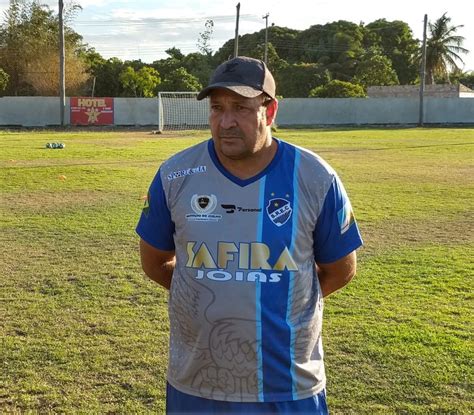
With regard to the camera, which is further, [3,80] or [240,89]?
[3,80]

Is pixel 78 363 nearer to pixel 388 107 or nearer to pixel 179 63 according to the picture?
pixel 388 107

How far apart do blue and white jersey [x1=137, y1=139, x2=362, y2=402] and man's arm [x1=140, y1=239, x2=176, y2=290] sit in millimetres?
260

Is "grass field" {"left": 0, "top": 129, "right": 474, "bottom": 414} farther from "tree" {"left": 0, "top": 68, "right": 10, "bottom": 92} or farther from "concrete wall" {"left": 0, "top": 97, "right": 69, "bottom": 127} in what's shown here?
"tree" {"left": 0, "top": 68, "right": 10, "bottom": 92}

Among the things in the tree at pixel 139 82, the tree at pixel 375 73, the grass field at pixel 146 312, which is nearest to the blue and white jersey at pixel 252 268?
the grass field at pixel 146 312

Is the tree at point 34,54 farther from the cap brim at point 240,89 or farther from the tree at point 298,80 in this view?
the cap brim at point 240,89

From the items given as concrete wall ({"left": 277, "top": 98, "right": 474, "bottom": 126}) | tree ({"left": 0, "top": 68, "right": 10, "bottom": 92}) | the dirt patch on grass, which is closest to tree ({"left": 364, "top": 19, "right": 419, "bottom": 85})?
concrete wall ({"left": 277, "top": 98, "right": 474, "bottom": 126})

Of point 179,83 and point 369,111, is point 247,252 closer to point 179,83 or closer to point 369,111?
point 369,111

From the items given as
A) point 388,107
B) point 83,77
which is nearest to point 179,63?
point 83,77

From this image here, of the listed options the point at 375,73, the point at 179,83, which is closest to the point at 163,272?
the point at 179,83

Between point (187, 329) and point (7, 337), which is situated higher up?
point (187, 329)

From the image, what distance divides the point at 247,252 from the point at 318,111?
43.8m

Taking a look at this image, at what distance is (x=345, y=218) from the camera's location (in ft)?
8.23

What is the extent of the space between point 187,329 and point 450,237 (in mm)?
7313

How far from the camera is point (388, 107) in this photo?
46125 millimetres
